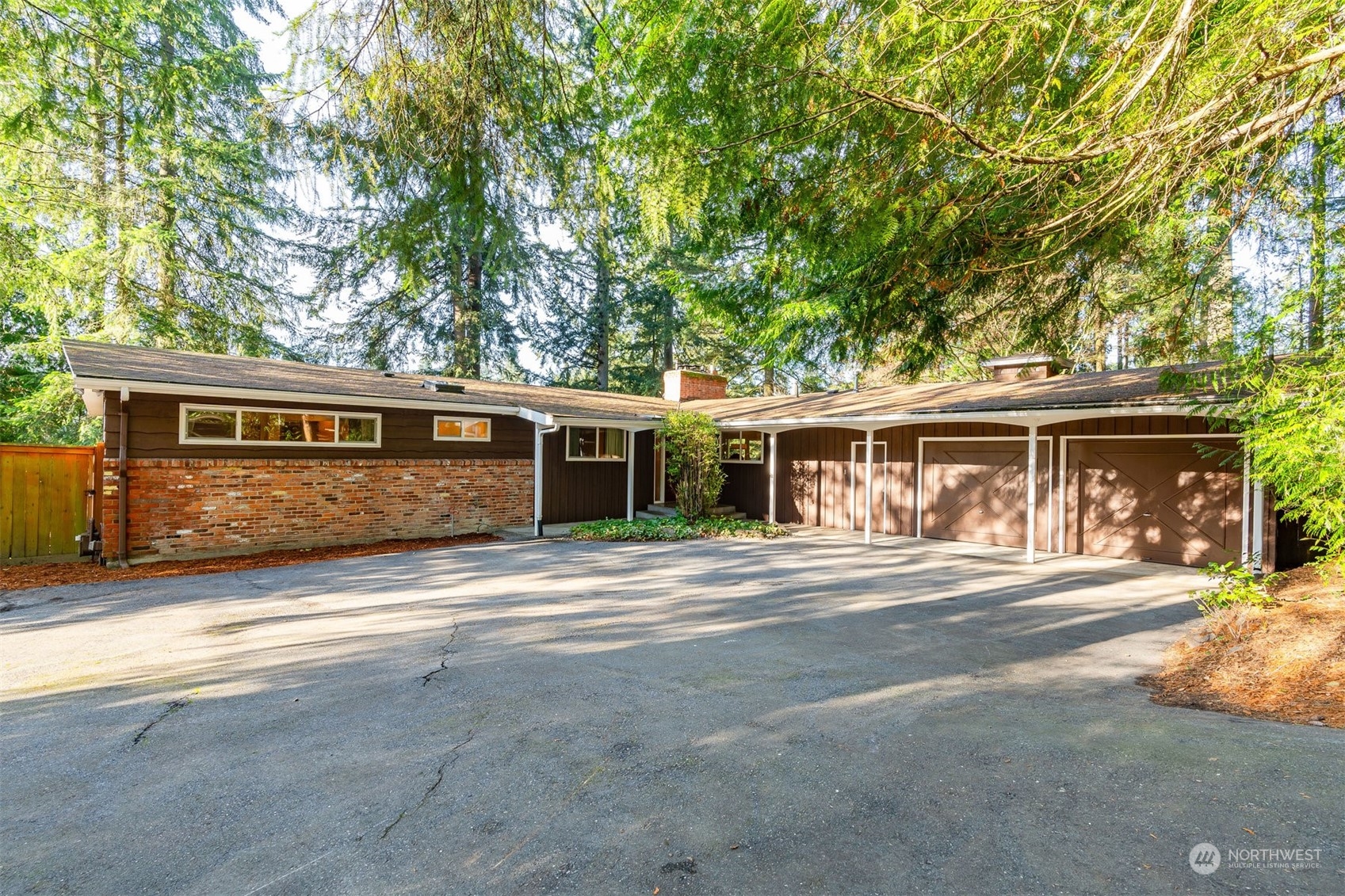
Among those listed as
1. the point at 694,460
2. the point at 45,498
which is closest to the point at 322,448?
the point at 45,498

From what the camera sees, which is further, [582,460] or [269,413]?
[582,460]

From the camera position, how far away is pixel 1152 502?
9562 millimetres

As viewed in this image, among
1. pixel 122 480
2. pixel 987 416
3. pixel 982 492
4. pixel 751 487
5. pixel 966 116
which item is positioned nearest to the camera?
pixel 966 116

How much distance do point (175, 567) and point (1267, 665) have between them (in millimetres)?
11599

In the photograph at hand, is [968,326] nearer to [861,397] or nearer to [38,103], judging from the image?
[861,397]

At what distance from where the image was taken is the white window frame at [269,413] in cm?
899

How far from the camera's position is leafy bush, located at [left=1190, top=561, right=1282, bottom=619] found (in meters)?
4.96

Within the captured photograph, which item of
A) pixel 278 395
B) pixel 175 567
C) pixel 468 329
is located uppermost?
pixel 468 329

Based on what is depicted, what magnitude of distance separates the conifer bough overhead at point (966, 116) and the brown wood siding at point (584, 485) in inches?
350

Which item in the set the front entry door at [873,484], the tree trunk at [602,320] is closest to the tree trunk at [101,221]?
the tree trunk at [602,320]

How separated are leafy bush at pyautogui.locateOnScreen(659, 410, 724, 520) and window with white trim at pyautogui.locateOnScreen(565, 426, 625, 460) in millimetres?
1412

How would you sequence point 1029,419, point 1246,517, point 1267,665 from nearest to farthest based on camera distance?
1. point 1267,665
2. point 1246,517
3. point 1029,419

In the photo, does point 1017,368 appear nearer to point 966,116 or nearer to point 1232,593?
point 1232,593

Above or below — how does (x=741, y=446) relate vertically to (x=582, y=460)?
above
